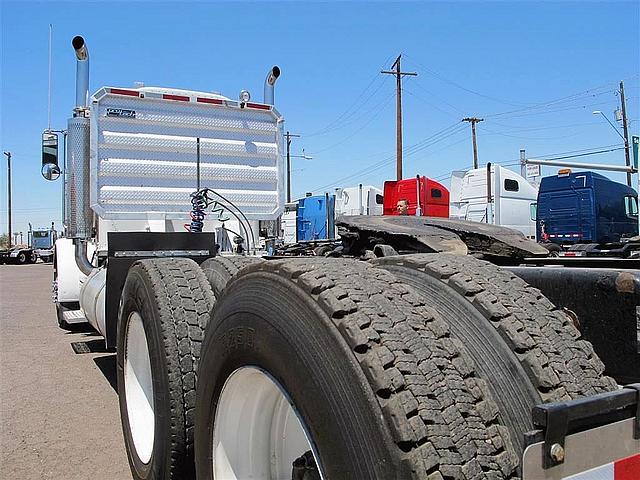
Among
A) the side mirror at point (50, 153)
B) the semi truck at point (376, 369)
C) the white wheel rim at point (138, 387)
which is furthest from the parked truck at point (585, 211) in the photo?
the white wheel rim at point (138, 387)

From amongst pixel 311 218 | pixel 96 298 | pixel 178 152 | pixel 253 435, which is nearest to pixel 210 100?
pixel 178 152

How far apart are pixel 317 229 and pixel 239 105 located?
1328 cm

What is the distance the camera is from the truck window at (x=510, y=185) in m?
17.2

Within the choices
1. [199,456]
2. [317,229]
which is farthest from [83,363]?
[317,229]

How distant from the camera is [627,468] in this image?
135cm

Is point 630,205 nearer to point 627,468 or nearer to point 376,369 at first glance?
point 627,468

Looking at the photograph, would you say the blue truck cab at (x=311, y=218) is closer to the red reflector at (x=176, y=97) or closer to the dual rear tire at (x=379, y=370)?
the red reflector at (x=176, y=97)

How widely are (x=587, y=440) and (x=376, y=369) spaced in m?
0.46

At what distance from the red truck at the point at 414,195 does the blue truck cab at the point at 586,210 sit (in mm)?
2827

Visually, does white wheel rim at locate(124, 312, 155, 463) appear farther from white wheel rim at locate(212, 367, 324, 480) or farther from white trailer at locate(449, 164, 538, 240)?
white trailer at locate(449, 164, 538, 240)

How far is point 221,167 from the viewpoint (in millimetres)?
6941

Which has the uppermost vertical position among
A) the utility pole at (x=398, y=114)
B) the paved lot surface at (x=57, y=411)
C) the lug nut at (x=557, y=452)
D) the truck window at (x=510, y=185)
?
the utility pole at (x=398, y=114)

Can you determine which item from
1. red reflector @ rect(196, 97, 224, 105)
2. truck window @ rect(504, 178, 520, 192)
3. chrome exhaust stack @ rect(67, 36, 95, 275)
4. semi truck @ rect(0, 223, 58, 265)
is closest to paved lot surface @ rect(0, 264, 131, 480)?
chrome exhaust stack @ rect(67, 36, 95, 275)

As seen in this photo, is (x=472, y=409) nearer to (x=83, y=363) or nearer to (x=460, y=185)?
(x=83, y=363)
